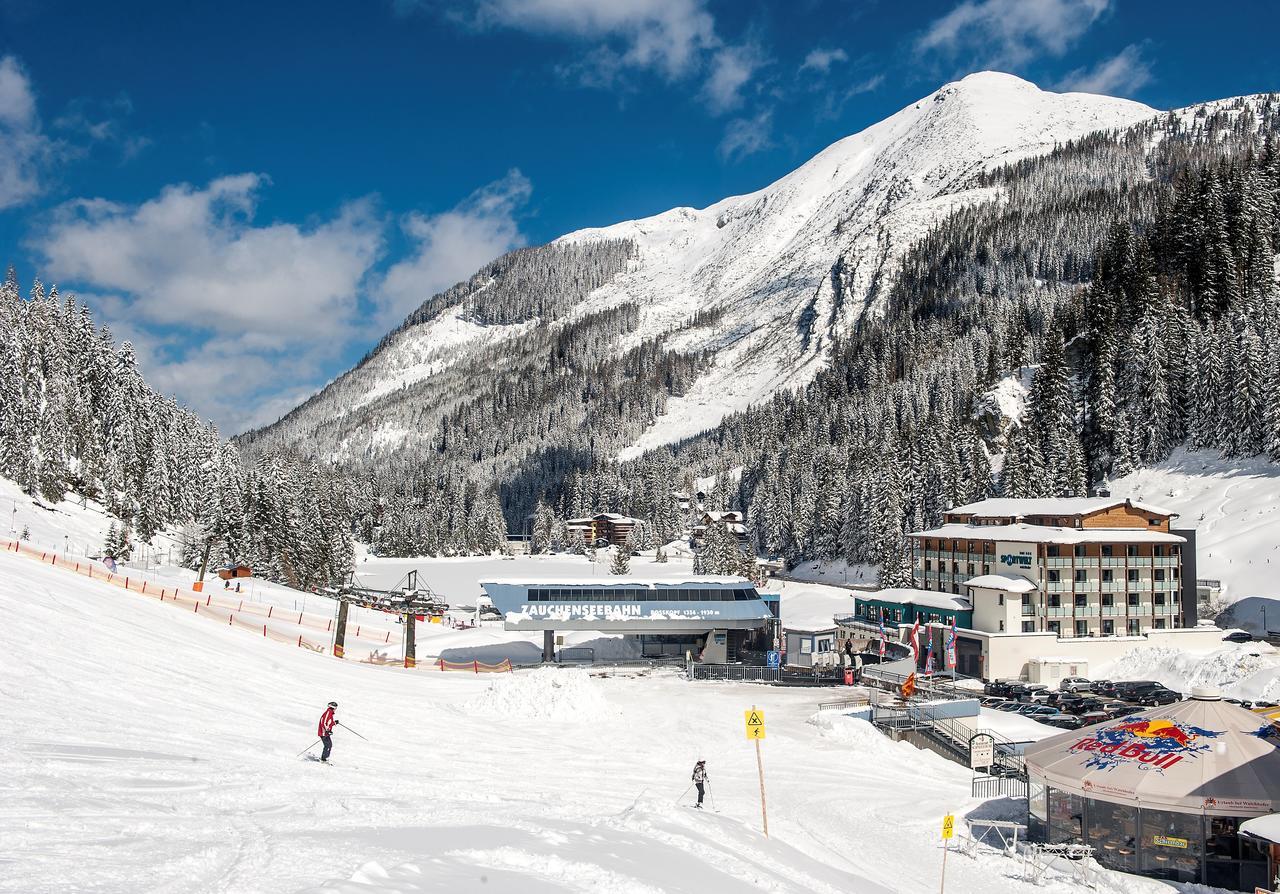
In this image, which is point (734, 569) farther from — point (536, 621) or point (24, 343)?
point (24, 343)

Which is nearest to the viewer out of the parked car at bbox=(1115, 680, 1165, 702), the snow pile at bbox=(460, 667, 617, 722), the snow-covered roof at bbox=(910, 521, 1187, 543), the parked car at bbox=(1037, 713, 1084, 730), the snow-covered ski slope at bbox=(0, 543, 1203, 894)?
the snow-covered ski slope at bbox=(0, 543, 1203, 894)

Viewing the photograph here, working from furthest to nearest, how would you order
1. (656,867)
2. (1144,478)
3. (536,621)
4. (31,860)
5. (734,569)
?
(734,569) < (1144,478) < (536,621) < (656,867) < (31,860)

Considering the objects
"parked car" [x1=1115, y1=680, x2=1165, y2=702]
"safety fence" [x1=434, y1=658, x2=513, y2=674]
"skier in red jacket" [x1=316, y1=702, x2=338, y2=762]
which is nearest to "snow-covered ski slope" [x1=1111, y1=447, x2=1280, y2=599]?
"parked car" [x1=1115, y1=680, x2=1165, y2=702]

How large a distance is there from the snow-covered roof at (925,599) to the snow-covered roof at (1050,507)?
10.3 metres

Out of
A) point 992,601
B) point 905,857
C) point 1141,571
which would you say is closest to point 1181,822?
point 905,857

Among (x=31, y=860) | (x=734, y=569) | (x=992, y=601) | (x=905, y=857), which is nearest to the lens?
(x=31, y=860)

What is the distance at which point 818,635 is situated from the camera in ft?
196

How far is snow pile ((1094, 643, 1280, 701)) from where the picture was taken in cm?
4288

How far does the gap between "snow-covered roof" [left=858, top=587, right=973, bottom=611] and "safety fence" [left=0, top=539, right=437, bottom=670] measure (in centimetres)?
3085

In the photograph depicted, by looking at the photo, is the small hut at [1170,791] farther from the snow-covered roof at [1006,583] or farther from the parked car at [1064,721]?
the snow-covered roof at [1006,583]

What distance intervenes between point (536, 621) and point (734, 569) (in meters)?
51.0

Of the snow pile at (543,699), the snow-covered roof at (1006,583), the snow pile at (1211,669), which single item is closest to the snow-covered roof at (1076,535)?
the snow-covered roof at (1006,583)

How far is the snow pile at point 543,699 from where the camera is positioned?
3525cm

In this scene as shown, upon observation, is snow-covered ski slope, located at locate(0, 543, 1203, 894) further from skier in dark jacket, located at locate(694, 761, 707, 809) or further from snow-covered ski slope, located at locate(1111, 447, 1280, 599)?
snow-covered ski slope, located at locate(1111, 447, 1280, 599)
